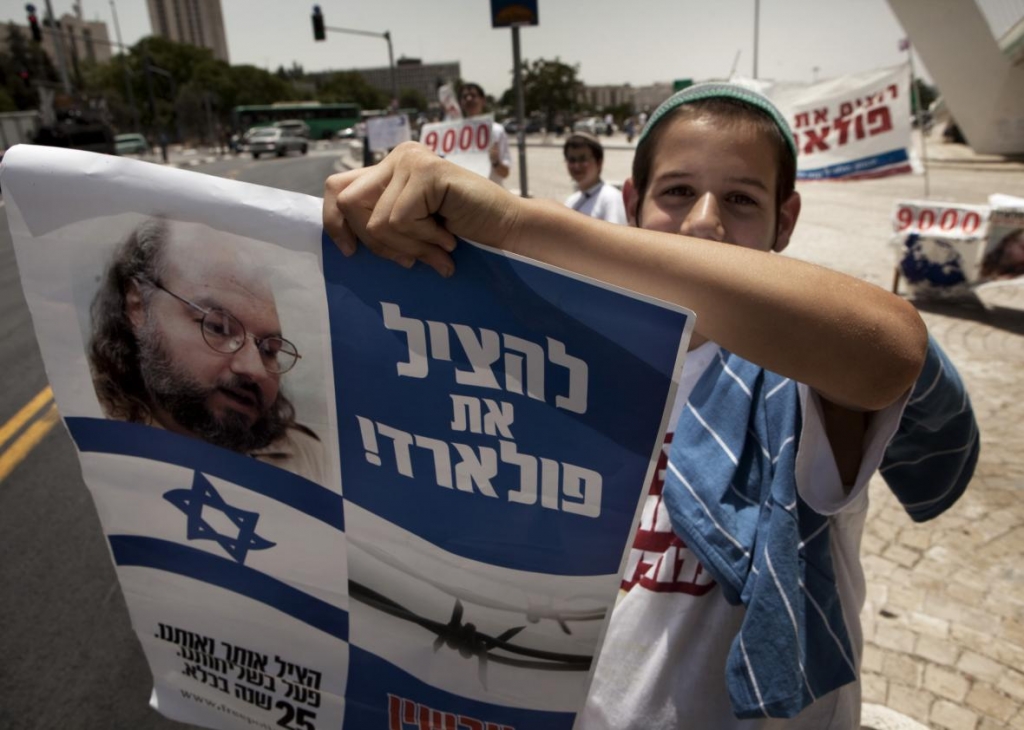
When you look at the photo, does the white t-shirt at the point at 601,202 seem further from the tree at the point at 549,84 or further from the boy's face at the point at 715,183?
the tree at the point at 549,84

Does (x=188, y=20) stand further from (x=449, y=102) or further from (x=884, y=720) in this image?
(x=884, y=720)

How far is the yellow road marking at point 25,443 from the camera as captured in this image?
4371 millimetres

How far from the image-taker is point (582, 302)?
79cm

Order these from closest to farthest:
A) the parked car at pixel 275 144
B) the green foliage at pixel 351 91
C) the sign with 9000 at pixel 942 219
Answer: the sign with 9000 at pixel 942 219
the parked car at pixel 275 144
the green foliage at pixel 351 91

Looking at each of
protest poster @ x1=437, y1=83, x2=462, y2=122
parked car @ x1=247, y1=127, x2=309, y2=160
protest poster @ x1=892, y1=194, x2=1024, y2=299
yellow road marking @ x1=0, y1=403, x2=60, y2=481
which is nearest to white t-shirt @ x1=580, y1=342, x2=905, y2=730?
yellow road marking @ x1=0, y1=403, x2=60, y2=481

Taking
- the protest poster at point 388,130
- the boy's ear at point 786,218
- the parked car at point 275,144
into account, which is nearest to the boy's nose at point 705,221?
the boy's ear at point 786,218

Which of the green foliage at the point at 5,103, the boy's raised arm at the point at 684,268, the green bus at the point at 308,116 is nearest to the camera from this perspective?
the boy's raised arm at the point at 684,268

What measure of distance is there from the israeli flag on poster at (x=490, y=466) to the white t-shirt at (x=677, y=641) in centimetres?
13

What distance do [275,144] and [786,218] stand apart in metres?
45.1

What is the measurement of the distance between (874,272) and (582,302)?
29.4 feet

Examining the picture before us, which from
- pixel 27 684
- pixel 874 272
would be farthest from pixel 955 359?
pixel 27 684

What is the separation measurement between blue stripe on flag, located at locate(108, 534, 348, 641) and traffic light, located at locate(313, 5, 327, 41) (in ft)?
95.7

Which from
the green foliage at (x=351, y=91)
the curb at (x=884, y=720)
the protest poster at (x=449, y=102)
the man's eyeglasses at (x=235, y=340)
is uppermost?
the green foliage at (x=351, y=91)

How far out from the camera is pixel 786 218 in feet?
3.97
